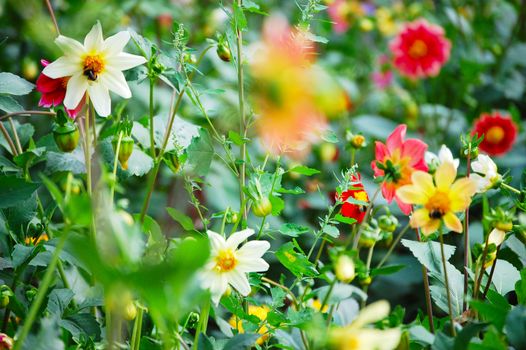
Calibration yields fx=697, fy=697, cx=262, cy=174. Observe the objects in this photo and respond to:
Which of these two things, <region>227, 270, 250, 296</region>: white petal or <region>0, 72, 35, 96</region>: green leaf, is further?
<region>0, 72, 35, 96</region>: green leaf

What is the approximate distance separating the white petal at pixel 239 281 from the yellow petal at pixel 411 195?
5.2 inches

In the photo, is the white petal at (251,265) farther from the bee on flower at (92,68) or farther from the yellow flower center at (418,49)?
the yellow flower center at (418,49)

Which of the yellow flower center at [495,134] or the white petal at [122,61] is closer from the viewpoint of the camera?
the white petal at [122,61]

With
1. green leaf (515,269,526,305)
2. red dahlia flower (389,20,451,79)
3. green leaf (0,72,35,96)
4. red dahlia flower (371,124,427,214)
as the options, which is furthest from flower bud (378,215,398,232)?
red dahlia flower (389,20,451,79)

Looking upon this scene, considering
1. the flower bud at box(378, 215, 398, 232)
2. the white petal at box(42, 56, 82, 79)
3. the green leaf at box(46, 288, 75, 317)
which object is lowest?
the green leaf at box(46, 288, 75, 317)

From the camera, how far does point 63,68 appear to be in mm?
554

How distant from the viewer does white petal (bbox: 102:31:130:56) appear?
56 centimetres

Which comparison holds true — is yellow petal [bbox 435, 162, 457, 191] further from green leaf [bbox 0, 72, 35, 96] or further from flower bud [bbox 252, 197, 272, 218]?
green leaf [bbox 0, 72, 35, 96]

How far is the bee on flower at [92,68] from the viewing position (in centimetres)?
55

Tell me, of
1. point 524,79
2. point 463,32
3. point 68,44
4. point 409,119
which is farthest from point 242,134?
point 524,79

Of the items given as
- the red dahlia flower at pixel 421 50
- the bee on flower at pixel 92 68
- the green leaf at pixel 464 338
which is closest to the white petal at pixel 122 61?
the bee on flower at pixel 92 68

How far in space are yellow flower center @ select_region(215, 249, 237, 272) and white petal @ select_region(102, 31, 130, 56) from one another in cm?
19

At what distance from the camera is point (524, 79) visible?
6.14 feet

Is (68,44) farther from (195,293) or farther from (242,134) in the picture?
(195,293)
